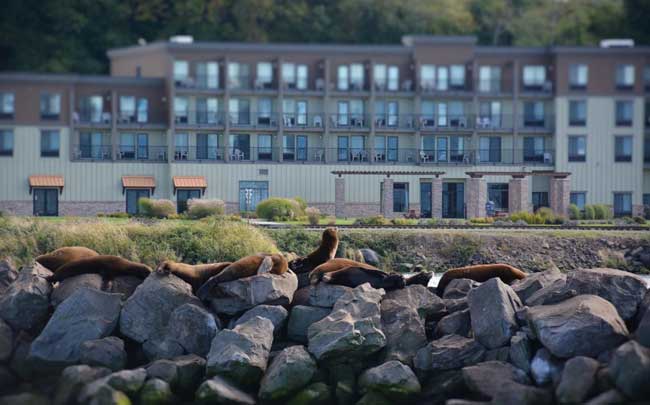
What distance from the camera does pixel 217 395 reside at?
2167 cm

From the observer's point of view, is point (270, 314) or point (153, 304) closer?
point (270, 314)

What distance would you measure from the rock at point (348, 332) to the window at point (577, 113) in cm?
5526

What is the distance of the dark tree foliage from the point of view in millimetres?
87250

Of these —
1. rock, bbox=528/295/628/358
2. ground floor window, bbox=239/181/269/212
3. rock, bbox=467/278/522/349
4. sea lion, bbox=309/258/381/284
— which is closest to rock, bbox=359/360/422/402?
rock, bbox=467/278/522/349

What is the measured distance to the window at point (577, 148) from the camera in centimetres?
7681

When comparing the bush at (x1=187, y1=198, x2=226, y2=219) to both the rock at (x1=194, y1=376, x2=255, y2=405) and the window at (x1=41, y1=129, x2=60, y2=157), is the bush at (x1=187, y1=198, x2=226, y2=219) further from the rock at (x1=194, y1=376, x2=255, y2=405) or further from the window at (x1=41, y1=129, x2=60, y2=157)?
the rock at (x1=194, y1=376, x2=255, y2=405)

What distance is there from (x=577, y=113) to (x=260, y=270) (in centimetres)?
5483

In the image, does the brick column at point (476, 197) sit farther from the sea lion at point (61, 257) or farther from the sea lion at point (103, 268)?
the sea lion at point (103, 268)

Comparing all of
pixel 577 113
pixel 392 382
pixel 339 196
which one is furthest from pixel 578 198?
pixel 392 382

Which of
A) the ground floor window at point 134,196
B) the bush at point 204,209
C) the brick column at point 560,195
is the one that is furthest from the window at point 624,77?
the ground floor window at point 134,196

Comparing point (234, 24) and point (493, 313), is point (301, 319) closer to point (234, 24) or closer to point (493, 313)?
point (493, 313)

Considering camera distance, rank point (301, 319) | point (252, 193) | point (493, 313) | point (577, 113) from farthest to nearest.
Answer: point (577, 113) < point (252, 193) < point (301, 319) < point (493, 313)

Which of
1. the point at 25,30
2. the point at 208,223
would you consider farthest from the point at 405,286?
the point at 25,30

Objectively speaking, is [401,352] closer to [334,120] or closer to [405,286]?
[405,286]
